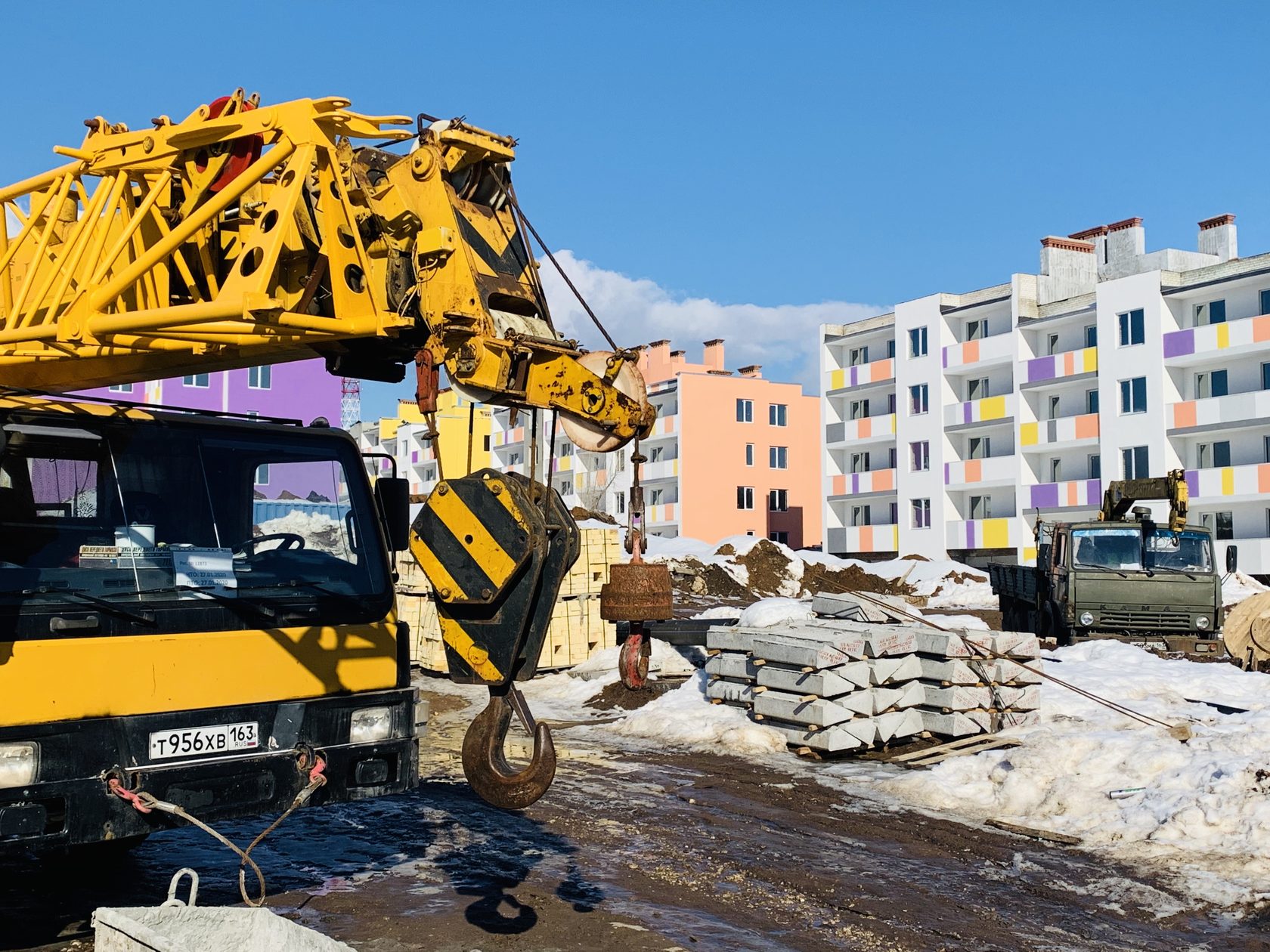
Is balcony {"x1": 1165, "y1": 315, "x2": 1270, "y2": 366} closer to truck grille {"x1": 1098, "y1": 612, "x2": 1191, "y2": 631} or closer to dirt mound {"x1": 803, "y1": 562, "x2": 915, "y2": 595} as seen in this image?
Result: dirt mound {"x1": 803, "y1": 562, "x2": 915, "y2": 595}

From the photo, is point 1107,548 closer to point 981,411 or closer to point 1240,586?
point 1240,586

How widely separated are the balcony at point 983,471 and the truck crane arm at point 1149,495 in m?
28.8

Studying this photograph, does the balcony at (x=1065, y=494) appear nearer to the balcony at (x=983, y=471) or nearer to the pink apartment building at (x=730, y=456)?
the balcony at (x=983, y=471)

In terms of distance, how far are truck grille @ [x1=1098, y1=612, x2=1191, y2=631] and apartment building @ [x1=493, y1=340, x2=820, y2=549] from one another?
44.8 metres

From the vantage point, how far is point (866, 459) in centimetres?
5944

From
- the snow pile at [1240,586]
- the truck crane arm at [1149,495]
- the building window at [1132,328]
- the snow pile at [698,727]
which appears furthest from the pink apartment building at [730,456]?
the snow pile at [698,727]

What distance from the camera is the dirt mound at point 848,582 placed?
40.8 metres

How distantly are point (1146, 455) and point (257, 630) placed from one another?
43838mm

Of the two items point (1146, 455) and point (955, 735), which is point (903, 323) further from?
point (955, 735)

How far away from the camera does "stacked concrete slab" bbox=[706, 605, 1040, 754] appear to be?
1146cm

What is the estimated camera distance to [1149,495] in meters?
21.3

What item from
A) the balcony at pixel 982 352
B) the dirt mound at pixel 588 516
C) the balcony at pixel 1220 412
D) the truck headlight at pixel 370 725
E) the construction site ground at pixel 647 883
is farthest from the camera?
the balcony at pixel 982 352

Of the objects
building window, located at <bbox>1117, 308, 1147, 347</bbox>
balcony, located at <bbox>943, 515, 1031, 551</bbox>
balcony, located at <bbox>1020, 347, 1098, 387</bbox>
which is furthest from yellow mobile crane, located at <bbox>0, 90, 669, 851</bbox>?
balcony, located at <bbox>943, 515, 1031, 551</bbox>

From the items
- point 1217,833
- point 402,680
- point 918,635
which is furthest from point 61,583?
point 918,635
